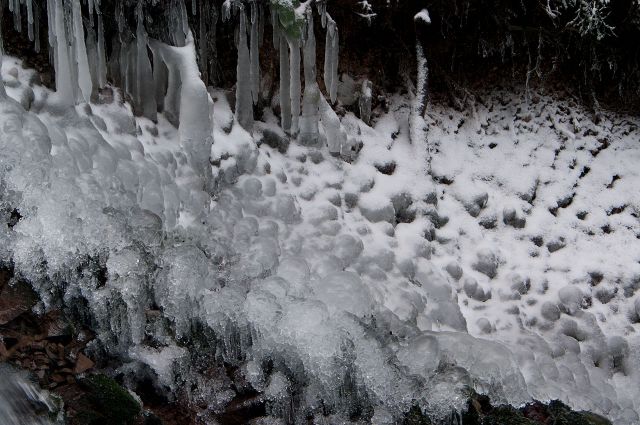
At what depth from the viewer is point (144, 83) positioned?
384cm

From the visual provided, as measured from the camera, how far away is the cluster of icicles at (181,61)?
11.1 ft

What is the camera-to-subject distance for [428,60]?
16.6 ft

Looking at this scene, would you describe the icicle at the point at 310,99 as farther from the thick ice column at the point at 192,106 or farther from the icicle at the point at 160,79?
the icicle at the point at 160,79

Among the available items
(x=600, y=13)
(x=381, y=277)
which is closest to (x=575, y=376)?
(x=381, y=277)

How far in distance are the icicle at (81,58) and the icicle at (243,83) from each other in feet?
3.00

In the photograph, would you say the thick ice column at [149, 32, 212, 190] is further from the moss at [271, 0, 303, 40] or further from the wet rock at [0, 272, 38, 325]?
the wet rock at [0, 272, 38, 325]

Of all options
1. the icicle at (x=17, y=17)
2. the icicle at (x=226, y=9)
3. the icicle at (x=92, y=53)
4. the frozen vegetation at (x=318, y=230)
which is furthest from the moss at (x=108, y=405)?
the icicle at (x=226, y=9)

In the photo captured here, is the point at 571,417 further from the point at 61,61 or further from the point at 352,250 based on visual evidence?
the point at 61,61

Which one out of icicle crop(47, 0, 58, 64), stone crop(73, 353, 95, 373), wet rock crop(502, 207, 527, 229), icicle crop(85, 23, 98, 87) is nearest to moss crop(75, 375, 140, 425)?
stone crop(73, 353, 95, 373)

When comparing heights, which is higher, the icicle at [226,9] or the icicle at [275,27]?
the icicle at [226,9]

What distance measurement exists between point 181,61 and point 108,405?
2.00m

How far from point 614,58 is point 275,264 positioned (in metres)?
3.24

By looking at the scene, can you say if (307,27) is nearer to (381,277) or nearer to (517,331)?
(381,277)

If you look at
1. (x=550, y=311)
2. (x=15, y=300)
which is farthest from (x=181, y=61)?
(x=550, y=311)
